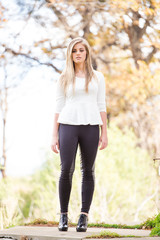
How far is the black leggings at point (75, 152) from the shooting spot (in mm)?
2668

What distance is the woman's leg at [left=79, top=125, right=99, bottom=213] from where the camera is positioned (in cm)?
269

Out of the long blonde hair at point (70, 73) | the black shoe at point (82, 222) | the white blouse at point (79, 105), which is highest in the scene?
the long blonde hair at point (70, 73)

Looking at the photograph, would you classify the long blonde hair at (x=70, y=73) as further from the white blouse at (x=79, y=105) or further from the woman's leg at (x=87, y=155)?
the woman's leg at (x=87, y=155)

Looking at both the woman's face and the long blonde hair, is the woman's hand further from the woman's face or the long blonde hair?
the woman's face

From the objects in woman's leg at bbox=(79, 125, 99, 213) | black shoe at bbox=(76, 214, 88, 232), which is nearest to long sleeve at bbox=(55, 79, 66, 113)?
woman's leg at bbox=(79, 125, 99, 213)

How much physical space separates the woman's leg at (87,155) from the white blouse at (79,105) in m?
0.06

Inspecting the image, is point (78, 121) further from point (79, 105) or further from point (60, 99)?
point (60, 99)

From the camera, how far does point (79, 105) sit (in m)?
2.72

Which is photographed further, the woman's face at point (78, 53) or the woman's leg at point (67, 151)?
the woman's face at point (78, 53)

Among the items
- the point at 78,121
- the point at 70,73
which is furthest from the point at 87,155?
the point at 70,73

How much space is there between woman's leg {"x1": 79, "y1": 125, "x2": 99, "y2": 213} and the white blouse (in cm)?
6

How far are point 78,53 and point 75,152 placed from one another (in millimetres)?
695

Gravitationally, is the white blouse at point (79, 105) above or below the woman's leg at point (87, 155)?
above

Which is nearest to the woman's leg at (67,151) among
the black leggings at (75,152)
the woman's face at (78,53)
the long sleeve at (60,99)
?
the black leggings at (75,152)
